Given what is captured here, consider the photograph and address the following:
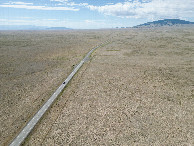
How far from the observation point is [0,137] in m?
15.0

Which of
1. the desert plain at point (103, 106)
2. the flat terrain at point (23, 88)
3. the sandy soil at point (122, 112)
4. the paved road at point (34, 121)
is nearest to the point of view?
the paved road at point (34, 121)

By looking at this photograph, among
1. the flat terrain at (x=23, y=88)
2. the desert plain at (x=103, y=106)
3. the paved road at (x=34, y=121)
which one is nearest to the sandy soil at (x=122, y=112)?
the desert plain at (x=103, y=106)

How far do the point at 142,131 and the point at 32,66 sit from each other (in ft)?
107

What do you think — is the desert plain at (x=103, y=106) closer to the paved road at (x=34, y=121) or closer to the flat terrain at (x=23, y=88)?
the flat terrain at (x=23, y=88)

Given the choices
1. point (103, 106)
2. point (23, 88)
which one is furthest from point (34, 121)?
point (23, 88)

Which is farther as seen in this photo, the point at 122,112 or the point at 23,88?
the point at 23,88

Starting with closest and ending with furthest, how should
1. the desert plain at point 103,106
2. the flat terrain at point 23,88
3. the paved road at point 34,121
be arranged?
1. the paved road at point 34,121
2. the desert plain at point 103,106
3. the flat terrain at point 23,88

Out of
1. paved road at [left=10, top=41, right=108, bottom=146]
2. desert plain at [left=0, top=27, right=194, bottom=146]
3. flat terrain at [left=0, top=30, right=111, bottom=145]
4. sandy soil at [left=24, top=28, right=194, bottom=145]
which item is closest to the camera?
paved road at [left=10, top=41, right=108, bottom=146]

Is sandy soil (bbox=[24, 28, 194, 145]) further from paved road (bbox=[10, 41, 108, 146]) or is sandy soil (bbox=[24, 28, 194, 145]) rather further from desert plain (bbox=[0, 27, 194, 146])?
paved road (bbox=[10, 41, 108, 146])

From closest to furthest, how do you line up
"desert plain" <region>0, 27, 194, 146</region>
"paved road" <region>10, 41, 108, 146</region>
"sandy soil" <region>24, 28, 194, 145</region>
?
"paved road" <region>10, 41, 108, 146</region>
"sandy soil" <region>24, 28, 194, 145</region>
"desert plain" <region>0, 27, 194, 146</region>

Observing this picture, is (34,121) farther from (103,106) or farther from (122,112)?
(122,112)

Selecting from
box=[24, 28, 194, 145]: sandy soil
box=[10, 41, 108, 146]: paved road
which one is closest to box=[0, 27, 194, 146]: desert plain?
box=[24, 28, 194, 145]: sandy soil

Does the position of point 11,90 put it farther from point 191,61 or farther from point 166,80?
point 191,61

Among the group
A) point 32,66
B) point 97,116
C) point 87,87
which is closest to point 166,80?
point 87,87
